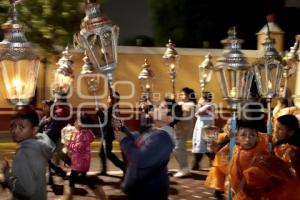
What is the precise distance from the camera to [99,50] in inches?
189

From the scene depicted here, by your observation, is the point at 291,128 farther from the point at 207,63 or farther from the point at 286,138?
the point at 207,63

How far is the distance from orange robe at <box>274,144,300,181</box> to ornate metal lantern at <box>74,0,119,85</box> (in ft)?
5.74

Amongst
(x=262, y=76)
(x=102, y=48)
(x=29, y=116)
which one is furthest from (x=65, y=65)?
(x=29, y=116)

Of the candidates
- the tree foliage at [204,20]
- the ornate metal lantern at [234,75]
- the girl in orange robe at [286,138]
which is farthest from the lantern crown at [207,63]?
the girl in orange robe at [286,138]

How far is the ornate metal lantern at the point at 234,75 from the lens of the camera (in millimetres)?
5629

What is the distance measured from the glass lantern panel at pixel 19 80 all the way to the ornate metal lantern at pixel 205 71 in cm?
1085

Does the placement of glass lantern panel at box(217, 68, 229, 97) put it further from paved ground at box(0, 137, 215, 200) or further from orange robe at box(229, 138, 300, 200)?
paved ground at box(0, 137, 215, 200)

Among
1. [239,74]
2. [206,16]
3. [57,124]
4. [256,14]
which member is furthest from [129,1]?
[239,74]

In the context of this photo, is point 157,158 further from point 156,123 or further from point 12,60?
point 12,60

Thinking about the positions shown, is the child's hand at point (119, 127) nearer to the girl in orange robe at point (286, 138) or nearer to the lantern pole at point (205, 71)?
the girl in orange robe at point (286, 138)

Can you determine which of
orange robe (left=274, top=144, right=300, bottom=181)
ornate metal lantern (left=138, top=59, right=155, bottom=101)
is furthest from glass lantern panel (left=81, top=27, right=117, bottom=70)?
ornate metal lantern (left=138, top=59, right=155, bottom=101)

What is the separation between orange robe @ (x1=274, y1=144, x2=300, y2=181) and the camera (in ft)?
16.4

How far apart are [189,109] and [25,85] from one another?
569cm

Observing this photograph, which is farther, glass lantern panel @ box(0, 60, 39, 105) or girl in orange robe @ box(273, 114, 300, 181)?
girl in orange robe @ box(273, 114, 300, 181)
